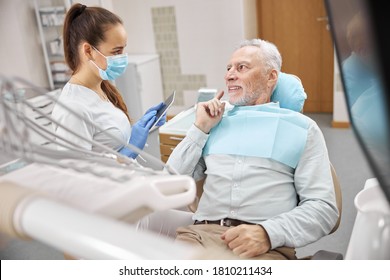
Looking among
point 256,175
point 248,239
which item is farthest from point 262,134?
point 248,239

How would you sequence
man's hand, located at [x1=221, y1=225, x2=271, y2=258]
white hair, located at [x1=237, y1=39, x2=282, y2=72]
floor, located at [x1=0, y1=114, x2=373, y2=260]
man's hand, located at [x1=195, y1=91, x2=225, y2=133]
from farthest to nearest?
floor, located at [x1=0, y1=114, x2=373, y2=260] → white hair, located at [x1=237, y1=39, x2=282, y2=72] → man's hand, located at [x1=195, y1=91, x2=225, y2=133] → man's hand, located at [x1=221, y1=225, x2=271, y2=258]

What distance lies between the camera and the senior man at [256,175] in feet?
4.56

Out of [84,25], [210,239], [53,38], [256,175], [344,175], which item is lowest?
[344,175]

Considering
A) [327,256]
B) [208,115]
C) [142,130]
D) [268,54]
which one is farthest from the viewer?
[142,130]

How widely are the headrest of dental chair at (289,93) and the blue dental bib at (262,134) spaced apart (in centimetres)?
9

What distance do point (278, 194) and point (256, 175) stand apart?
10 centimetres

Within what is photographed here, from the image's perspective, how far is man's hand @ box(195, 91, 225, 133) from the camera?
1.60m

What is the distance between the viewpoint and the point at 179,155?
160 centimetres

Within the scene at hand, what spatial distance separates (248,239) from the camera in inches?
52.2

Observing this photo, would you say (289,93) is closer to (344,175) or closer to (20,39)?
(344,175)

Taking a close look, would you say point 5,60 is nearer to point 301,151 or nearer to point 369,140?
point 301,151

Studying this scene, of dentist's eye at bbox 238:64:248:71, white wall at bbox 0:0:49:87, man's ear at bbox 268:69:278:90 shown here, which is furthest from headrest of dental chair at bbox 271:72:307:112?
white wall at bbox 0:0:49:87

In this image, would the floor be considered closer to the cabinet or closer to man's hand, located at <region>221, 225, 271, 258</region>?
man's hand, located at <region>221, 225, 271, 258</region>
